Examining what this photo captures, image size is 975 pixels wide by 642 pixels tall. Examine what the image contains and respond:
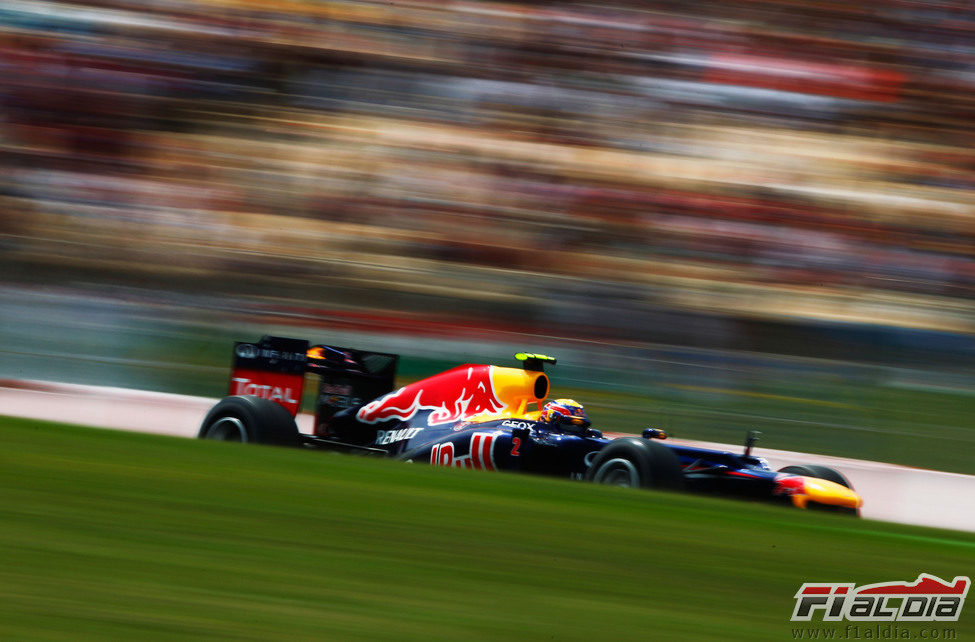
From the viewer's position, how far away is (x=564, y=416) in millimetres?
5918

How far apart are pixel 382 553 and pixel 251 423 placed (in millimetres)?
2907

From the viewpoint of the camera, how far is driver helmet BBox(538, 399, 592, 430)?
19.4 ft

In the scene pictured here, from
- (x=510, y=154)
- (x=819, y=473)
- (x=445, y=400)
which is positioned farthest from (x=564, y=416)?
(x=510, y=154)

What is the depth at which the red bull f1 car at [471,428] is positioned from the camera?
5.45 m

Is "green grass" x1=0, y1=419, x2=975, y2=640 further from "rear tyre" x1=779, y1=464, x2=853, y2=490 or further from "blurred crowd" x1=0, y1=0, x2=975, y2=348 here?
"blurred crowd" x1=0, y1=0, x2=975, y2=348

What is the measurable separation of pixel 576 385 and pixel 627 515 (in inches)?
152

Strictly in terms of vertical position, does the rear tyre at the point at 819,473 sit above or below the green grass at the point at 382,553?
below

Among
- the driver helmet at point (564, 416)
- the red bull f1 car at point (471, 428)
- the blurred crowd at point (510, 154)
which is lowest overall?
the red bull f1 car at point (471, 428)

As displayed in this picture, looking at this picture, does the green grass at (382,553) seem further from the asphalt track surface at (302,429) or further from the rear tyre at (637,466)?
the asphalt track surface at (302,429)

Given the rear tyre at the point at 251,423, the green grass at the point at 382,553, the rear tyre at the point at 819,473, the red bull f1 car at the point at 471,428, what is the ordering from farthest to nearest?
1. the rear tyre at the point at 251,423
2. the rear tyre at the point at 819,473
3. the red bull f1 car at the point at 471,428
4. the green grass at the point at 382,553

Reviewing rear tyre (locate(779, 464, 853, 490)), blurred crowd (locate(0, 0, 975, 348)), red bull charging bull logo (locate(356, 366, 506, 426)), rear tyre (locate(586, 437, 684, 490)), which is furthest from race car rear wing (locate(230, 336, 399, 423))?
blurred crowd (locate(0, 0, 975, 348))

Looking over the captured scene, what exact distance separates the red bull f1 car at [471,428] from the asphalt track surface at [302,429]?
71 cm

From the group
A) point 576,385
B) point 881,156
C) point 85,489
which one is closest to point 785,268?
point 881,156

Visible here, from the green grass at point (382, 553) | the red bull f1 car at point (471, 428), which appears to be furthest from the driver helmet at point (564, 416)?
the green grass at point (382, 553)
